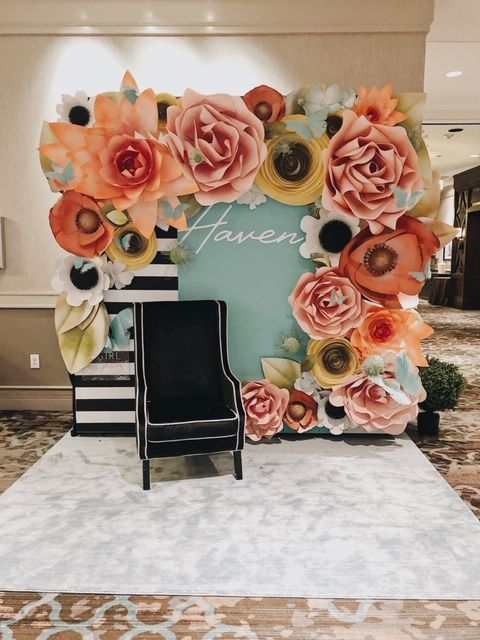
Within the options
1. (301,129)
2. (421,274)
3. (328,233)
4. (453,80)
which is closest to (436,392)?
(421,274)

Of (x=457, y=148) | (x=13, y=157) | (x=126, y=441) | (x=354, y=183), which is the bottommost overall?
(x=126, y=441)

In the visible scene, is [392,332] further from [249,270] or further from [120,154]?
[120,154]

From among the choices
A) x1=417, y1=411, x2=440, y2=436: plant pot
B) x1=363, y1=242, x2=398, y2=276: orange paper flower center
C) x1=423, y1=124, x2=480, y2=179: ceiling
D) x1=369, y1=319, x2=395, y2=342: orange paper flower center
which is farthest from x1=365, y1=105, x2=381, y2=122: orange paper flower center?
x1=423, y1=124, x2=480, y2=179: ceiling

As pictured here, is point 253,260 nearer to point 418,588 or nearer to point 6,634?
point 418,588

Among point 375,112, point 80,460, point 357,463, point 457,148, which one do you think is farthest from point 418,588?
point 457,148

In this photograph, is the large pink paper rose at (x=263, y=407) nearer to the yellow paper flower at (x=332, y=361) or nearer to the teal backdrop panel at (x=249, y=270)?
the teal backdrop panel at (x=249, y=270)

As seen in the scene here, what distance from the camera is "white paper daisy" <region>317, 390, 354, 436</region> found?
3781mm

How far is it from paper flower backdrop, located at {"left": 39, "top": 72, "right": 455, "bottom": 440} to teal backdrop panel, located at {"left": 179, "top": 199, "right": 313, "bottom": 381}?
0.08 m

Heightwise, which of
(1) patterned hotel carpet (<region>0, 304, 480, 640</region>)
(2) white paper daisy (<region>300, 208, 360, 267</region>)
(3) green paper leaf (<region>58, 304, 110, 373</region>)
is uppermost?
(2) white paper daisy (<region>300, 208, 360, 267</region>)

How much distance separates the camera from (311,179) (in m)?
3.54

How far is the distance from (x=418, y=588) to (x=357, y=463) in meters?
1.30

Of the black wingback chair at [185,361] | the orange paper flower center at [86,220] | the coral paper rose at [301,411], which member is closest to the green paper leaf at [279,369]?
the coral paper rose at [301,411]

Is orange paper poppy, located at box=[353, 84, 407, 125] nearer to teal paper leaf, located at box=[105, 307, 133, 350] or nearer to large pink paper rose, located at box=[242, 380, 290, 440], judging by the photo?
large pink paper rose, located at box=[242, 380, 290, 440]

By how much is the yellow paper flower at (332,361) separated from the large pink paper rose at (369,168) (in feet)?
2.95
